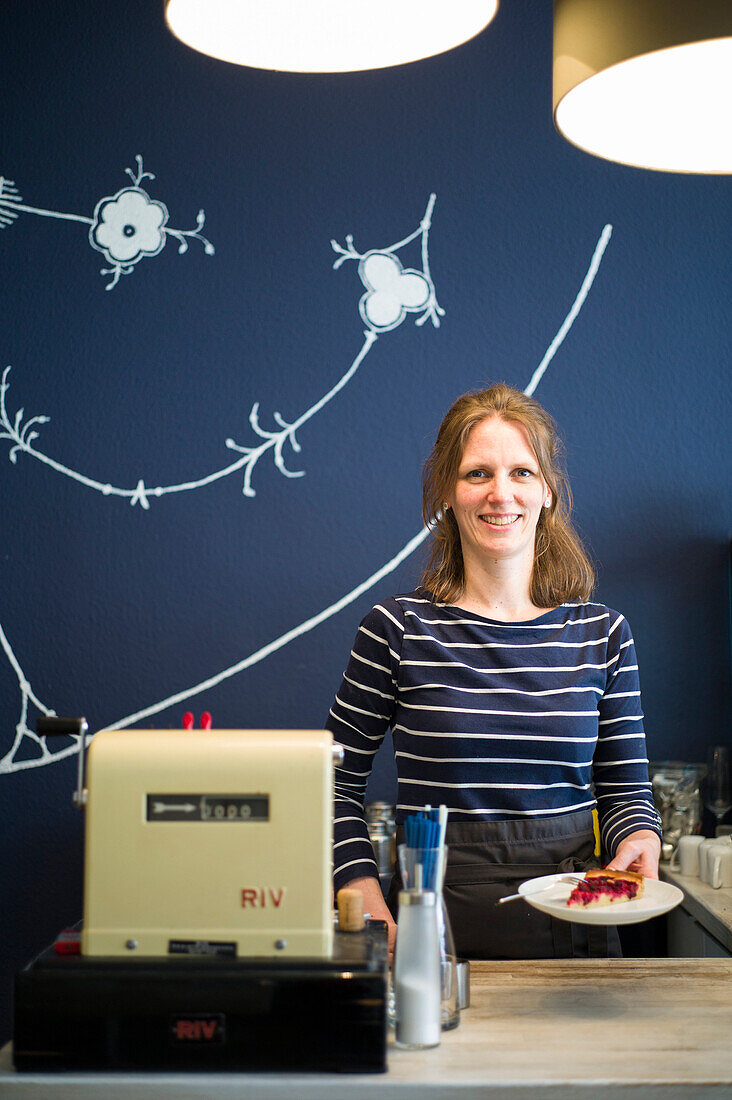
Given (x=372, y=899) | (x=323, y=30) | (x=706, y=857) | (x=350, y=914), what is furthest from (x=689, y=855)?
(x=323, y=30)

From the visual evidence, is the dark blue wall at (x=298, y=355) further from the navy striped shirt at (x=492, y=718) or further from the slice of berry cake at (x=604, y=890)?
the slice of berry cake at (x=604, y=890)

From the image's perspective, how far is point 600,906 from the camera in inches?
57.5

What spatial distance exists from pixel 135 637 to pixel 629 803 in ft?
4.55

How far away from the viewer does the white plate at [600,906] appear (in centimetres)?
139

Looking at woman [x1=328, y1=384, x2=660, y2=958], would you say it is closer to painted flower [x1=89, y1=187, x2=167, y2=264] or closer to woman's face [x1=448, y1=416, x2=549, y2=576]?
woman's face [x1=448, y1=416, x2=549, y2=576]

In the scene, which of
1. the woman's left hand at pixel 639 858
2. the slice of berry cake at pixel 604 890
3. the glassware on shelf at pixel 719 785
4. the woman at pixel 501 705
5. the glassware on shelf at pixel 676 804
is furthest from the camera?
the glassware on shelf at pixel 719 785

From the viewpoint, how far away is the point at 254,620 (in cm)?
281

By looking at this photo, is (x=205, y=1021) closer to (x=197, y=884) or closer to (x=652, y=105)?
(x=197, y=884)

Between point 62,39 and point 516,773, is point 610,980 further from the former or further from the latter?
point 62,39

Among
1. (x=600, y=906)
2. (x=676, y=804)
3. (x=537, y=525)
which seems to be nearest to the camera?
(x=600, y=906)

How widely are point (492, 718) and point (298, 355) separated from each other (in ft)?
4.25

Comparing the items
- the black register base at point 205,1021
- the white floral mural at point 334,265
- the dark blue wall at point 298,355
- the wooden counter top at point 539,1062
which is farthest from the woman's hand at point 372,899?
the white floral mural at point 334,265

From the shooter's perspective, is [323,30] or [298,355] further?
[298,355]

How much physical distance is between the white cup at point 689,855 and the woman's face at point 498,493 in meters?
0.84
